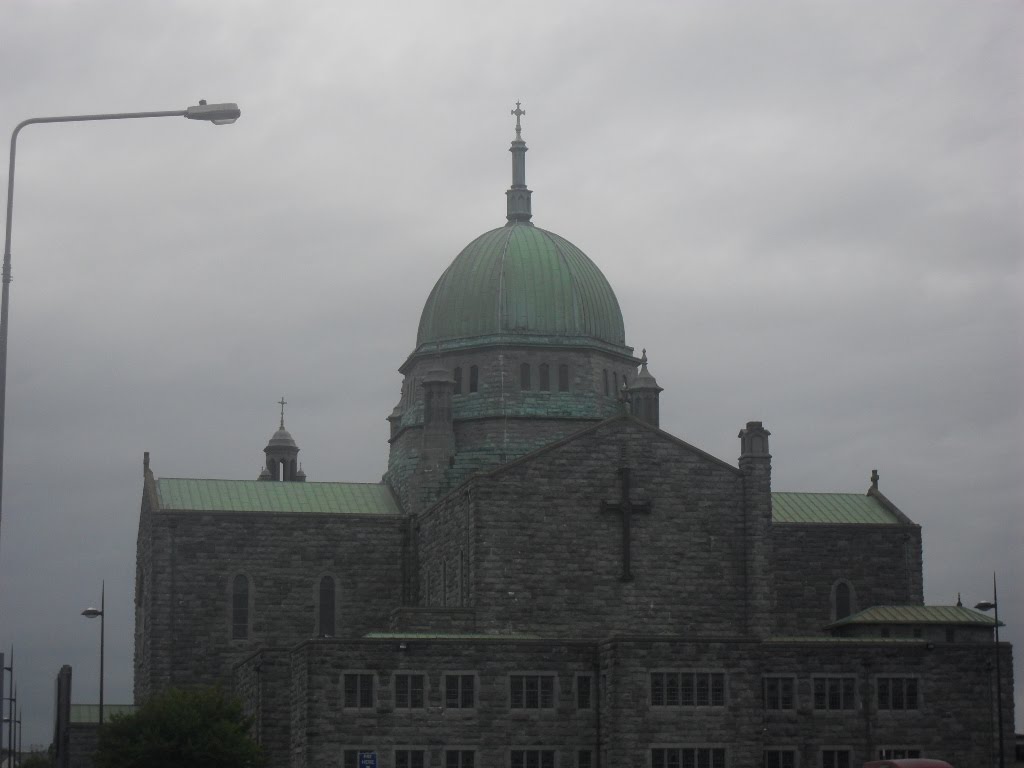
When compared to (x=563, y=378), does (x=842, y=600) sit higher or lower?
lower

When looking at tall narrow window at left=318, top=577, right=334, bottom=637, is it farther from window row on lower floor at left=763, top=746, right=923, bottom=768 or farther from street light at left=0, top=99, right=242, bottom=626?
street light at left=0, top=99, right=242, bottom=626

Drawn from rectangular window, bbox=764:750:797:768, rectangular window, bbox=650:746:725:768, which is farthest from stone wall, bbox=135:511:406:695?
rectangular window, bbox=764:750:797:768

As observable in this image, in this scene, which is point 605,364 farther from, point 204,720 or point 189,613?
point 204,720

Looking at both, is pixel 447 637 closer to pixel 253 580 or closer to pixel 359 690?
pixel 359 690

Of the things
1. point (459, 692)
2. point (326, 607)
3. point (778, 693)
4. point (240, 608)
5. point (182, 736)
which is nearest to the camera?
point (459, 692)

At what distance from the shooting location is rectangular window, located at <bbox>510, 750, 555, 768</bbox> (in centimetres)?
5909

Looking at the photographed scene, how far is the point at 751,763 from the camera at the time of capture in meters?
58.6

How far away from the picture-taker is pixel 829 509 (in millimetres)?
77625

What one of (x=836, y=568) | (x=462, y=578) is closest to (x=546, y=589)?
(x=462, y=578)

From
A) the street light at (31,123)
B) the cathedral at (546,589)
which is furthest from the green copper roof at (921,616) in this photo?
the street light at (31,123)

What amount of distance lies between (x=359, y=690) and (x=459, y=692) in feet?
10.4

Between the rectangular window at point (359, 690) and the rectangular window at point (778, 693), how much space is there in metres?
13.1

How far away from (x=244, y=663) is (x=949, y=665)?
2537 centimetres

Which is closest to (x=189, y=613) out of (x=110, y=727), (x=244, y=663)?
(x=244, y=663)
